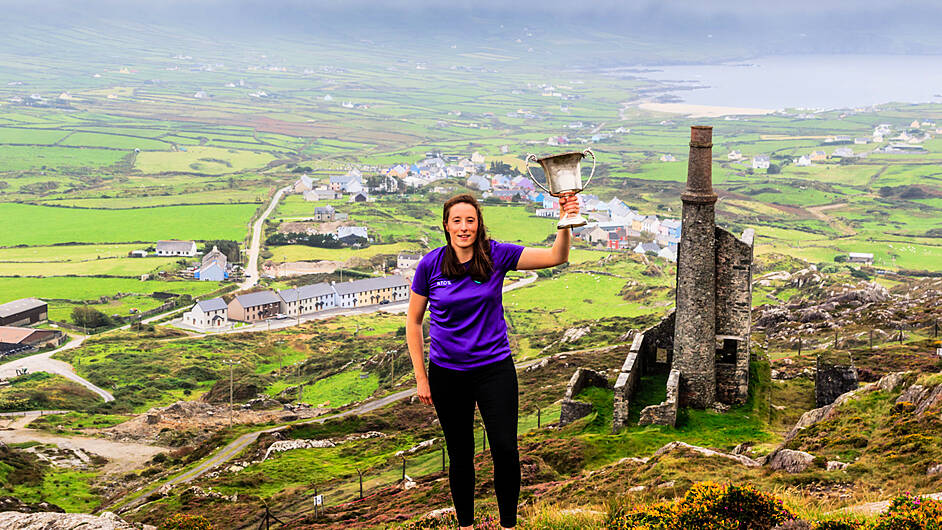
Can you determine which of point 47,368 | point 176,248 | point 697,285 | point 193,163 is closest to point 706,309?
point 697,285

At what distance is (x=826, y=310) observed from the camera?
56.9 m

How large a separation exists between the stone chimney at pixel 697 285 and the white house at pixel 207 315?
2885 inches

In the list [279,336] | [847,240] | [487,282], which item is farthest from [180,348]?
[847,240]

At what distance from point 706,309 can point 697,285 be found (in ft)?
2.79

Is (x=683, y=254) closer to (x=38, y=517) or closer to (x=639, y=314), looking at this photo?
(x=38, y=517)

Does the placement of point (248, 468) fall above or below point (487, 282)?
below

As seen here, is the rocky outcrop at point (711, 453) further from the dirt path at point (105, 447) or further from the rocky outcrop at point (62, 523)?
the dirt path at point (105, 447)

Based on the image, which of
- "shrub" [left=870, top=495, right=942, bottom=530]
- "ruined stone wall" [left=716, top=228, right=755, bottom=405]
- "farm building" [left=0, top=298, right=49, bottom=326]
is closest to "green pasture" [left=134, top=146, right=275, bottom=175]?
"farm building" [left=0, top=298, right=49, bottom=326]

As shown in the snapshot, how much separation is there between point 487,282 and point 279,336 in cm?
8234

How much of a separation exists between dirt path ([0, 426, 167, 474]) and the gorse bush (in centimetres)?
4400

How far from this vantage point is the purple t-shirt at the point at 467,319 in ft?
26.7

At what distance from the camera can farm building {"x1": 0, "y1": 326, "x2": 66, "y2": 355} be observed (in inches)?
3127

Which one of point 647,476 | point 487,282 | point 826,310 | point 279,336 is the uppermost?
point 487,282

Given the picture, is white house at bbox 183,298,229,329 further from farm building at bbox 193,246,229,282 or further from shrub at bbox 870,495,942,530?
shrub at bbox 870,495,942,530
